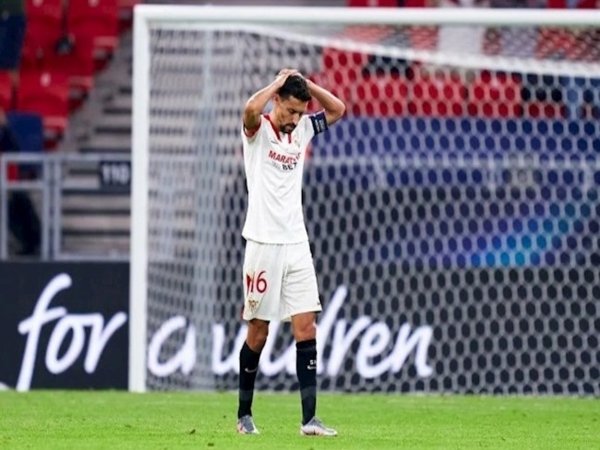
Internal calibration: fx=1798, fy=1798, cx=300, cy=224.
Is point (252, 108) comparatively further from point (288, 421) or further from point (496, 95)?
point (496, 95)

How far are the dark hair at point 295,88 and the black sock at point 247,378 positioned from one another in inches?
58.3

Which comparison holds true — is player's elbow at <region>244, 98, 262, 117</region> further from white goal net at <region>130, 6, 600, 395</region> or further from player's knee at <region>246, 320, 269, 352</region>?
white goal net at <region>130, 6, 600, 395</region>

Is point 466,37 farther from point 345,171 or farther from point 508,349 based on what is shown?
point 508,349

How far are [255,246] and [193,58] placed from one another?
548 cm

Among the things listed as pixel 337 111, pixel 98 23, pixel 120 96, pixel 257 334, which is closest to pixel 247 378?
pixel 257 334

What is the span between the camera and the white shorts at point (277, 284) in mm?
10070

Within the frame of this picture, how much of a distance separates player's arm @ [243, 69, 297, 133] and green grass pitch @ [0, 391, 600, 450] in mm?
1744

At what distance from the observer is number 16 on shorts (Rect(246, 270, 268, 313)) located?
33.0 feet

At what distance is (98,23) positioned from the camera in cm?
2022

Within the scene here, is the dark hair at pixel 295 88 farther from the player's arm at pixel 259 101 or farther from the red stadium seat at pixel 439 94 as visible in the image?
the red stadium seat at pixel 439 94

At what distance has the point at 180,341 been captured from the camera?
14.6 meters

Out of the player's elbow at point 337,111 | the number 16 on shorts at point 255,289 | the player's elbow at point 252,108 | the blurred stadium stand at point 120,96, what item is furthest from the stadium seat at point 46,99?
the player's elbow at point 252,108

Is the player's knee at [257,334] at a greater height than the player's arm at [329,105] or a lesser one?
lesser

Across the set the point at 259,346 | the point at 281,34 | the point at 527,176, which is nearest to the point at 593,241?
the point at 527,176
